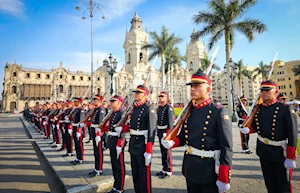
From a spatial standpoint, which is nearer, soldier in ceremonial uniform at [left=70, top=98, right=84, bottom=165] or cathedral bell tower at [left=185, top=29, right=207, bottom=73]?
soldier in ceremonial uniform at [left=70, top=98, right=84, bottom=165]

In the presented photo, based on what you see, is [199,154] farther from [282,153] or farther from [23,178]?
[23,178]

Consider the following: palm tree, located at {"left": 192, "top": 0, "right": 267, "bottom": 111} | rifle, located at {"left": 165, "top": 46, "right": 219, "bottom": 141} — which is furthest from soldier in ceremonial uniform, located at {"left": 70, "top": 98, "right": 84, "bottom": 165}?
palm tree, located at {"left": 192, "top": 0, "right": 267, "bottom": 111}

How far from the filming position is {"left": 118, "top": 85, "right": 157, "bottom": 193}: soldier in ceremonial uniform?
13.8ft

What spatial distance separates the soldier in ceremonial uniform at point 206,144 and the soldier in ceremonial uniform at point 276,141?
1426mm

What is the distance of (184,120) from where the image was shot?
3.26 m

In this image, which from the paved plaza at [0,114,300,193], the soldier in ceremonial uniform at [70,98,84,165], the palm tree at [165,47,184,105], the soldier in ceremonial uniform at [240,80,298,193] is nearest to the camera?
the soldier in ceremonial uniform at [240,80,298,193]

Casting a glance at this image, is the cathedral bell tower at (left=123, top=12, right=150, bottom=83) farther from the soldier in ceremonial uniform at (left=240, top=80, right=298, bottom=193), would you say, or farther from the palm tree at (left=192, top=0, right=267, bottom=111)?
the soldier in ceremonial uniform at (left=240, top=80, right=298, bottom=193)

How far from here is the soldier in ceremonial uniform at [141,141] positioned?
4.21 metres

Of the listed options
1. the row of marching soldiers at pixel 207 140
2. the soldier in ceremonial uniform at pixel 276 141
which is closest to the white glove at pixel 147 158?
the row of marching soldiers at pixel 207 140

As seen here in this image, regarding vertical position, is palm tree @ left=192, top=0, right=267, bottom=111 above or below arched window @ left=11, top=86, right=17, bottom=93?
above

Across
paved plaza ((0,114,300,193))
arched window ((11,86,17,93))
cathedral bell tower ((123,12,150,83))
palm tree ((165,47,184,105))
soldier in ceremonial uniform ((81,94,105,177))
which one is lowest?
paved plaza ((0,114,300,193))

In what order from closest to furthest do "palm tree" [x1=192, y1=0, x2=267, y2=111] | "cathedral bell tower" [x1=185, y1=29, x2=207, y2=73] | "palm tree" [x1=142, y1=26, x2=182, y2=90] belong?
"palm tree" [x1=192, y1=0, x2=267, y2=111]
"palm tree" [x1=142, y1=26, x2=182, y2=90]
"cathedral bell tower" [x1=185, y1=29, x2=207, y2=73]

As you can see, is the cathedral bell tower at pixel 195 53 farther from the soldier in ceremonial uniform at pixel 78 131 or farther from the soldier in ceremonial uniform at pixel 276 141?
the soldier in ceremonial uniform at pixel 276 141

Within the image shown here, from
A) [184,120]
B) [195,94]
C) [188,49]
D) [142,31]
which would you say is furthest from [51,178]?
[188,49]
